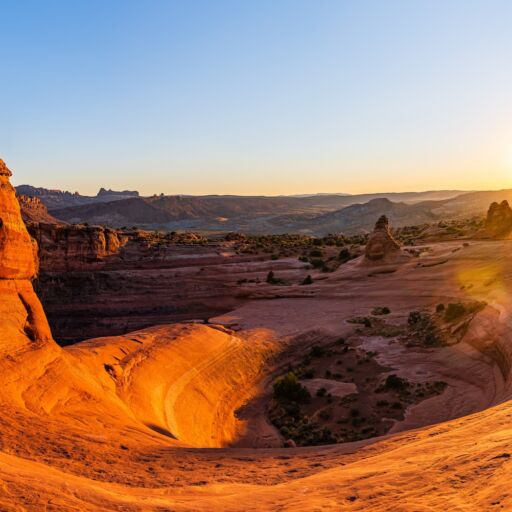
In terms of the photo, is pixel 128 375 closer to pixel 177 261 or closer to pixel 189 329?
pixel 189 329

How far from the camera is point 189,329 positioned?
26.8m

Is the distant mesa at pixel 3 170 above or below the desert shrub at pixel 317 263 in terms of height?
above

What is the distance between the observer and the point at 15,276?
15.1 metres

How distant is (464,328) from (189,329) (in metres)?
13.9

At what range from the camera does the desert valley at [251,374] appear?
7844 millimetres

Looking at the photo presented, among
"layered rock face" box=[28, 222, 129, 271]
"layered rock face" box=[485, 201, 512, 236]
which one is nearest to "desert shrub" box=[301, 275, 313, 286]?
"layered rock face" box=[28, 222, 129, 271]

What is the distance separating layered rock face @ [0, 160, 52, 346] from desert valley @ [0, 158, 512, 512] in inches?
2.6

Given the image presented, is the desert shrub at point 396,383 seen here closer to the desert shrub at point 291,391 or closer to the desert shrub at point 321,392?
the desert shrub at point 321,392

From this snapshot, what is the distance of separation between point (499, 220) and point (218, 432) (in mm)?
38010

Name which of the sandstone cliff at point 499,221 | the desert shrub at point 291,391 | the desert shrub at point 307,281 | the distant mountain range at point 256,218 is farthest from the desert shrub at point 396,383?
the distant mountain range at point 256,218

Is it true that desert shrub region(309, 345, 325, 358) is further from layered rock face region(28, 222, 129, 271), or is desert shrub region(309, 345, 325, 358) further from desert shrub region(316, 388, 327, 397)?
layered rock face region(28, 222, 129, 271)

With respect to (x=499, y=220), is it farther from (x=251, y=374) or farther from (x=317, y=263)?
(x=251, y=374)

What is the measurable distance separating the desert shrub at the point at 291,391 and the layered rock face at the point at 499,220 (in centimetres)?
3168

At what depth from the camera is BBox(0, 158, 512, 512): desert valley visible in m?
7.84
